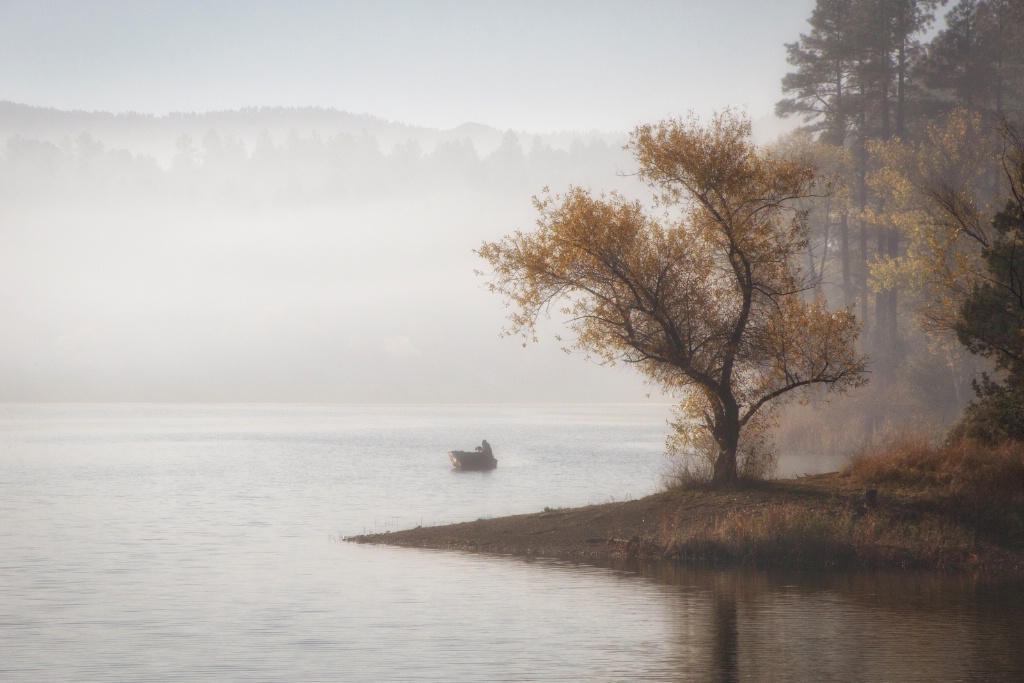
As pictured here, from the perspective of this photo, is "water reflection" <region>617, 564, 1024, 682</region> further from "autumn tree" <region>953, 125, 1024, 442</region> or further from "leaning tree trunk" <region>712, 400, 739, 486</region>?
"autumn tree" <region>953, 125, 1024, 442</region>

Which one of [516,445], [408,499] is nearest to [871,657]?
[408,499]

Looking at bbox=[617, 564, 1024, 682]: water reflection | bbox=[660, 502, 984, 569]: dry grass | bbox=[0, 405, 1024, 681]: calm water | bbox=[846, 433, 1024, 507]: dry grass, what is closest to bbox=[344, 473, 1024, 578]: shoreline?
bbox=[660, 502, 984, 569]: dry grass

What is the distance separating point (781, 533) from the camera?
31.0 meters

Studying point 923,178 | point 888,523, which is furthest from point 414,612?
point 923,178

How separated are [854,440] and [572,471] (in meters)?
18.2

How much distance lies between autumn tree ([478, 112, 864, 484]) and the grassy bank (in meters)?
2.62

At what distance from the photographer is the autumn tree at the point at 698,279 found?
112 feet

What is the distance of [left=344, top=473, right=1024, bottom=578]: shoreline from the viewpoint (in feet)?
98.2

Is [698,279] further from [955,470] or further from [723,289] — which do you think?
[955,470]

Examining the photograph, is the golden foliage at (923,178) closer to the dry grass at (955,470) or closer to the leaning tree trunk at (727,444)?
the dry grass at (955,470)

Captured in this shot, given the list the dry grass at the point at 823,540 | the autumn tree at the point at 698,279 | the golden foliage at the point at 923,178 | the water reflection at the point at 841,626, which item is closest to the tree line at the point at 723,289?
the autumn tree at the point at 698,279

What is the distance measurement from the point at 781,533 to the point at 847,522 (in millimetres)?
1847

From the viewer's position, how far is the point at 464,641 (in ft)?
77.0

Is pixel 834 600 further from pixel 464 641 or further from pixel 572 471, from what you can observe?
pixel 572 471
